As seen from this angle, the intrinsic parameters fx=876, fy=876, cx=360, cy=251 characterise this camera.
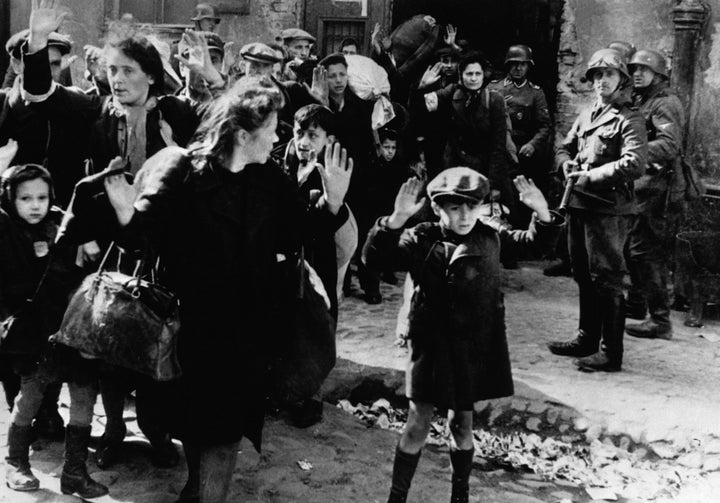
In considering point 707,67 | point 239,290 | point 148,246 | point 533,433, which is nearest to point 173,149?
point 148,246

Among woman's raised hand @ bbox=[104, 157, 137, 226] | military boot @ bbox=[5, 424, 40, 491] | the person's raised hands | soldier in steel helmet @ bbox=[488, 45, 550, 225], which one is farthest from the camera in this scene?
soldier in steel helmet @ bbox=[488, 45, 550, 225]

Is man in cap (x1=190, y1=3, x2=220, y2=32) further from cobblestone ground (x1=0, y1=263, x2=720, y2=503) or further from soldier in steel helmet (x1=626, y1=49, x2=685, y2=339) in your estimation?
soldier in steel helmet (x1=626, y1=49, x2=685, y2=339)

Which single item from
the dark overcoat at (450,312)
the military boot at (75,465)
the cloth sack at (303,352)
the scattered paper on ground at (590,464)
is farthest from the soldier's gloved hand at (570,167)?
the military boot at (75,465)

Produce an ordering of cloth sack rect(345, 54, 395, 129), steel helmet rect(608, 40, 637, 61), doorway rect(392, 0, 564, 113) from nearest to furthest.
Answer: cloth sack rect(345, 54, 395, 129) < steel helmet rect(608, 40, 637, 61) < doorway rect(392, 0, 564, 113)

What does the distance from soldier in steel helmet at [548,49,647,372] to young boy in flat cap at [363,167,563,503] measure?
2383 millimetres

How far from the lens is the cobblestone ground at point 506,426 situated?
15.1ft

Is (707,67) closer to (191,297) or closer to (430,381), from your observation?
(430,381)

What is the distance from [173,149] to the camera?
3.54m

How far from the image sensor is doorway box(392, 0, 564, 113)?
1137 cm

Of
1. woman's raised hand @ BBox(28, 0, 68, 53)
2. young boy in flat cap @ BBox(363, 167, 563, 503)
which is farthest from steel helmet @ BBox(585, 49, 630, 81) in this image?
woman's raised hand @ BBox(28, 0, 68, 53)

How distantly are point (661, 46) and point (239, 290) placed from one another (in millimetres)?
7330

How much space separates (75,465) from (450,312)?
195cm

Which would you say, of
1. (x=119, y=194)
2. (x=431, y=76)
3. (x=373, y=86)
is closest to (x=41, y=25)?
(x=119, y=194)

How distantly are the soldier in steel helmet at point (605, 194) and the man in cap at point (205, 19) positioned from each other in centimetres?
496
